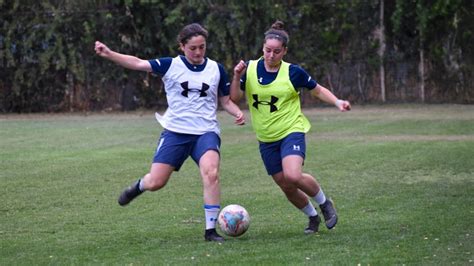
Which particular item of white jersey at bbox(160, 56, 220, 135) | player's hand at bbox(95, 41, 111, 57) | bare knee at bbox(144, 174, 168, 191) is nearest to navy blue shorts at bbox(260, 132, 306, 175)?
white jersey at bbox(160, 56, 220, 135)

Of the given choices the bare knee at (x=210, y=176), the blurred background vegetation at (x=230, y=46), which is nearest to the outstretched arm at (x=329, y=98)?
the bare knee at (x=210, y=176)

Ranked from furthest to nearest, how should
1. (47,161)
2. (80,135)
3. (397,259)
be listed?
(80,135) → (47,161) → (397,259)

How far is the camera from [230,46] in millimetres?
30250

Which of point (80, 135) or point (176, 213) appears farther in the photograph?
point (80, 135)

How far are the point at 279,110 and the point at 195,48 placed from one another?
0.93 m

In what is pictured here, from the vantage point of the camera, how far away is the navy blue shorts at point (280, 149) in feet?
29.5

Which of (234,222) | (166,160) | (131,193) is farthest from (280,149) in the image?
(131,193)

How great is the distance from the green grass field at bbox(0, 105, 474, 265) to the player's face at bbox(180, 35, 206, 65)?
157 centimetres

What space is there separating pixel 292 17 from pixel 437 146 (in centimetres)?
1334

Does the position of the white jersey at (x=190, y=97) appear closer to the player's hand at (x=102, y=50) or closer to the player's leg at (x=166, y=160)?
the player's leg at (x=166, y=160)

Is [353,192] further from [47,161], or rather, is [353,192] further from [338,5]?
[338,5]

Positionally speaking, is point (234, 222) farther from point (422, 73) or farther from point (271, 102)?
point (422, 73)

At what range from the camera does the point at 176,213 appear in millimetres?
10539

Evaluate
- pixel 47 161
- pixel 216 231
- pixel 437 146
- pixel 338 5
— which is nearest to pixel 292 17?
pixel 338 5
